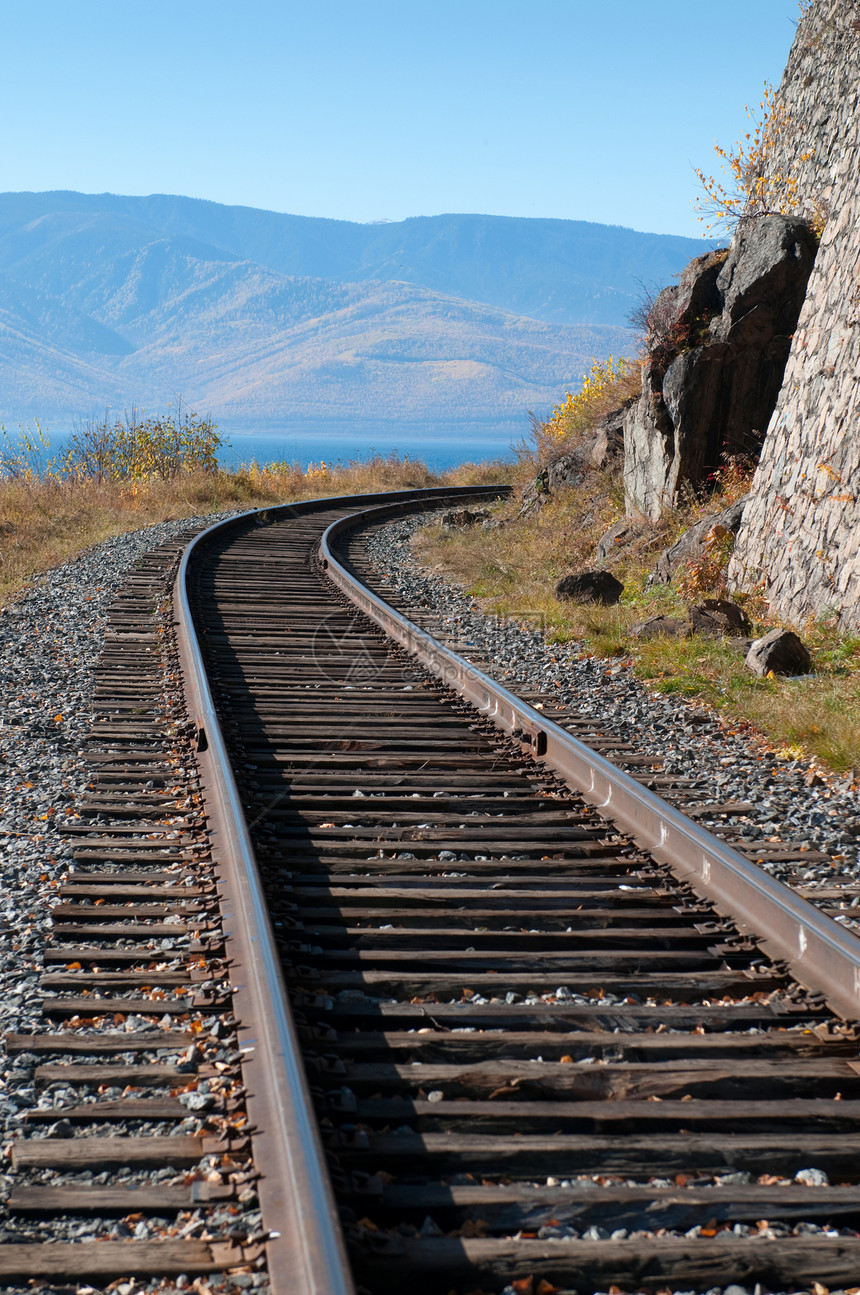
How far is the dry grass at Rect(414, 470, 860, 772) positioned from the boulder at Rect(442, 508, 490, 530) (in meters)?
0.86

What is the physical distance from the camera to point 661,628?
861 centimetres

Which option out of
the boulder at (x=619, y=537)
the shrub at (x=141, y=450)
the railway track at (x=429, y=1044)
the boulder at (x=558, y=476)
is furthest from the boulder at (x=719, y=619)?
the shrub at (x=141, y=450)

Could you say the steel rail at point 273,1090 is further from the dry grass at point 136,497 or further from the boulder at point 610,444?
the boulder at point 610,444

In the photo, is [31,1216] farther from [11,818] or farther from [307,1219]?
[11,818]

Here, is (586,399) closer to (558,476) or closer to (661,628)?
(558,476)

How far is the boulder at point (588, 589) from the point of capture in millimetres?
10273

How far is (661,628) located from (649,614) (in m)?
0.97

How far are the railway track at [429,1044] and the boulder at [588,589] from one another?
16.5 ft

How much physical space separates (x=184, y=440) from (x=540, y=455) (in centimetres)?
1045

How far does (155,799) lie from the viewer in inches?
193

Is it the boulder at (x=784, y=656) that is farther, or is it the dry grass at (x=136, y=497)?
the dry grass at (x=136, y=497)

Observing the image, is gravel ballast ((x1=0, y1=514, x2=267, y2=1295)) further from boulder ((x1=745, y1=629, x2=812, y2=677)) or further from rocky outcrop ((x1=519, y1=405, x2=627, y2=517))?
rocky outcrop ((x1=519, y1=405, x2=627, y2=517))

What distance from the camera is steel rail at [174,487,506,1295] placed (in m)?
1.94

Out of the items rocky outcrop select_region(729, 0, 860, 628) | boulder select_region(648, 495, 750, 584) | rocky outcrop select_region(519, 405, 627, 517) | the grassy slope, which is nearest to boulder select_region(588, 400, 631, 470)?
rocky outcrop select_region(519, 405, 627, 517)
